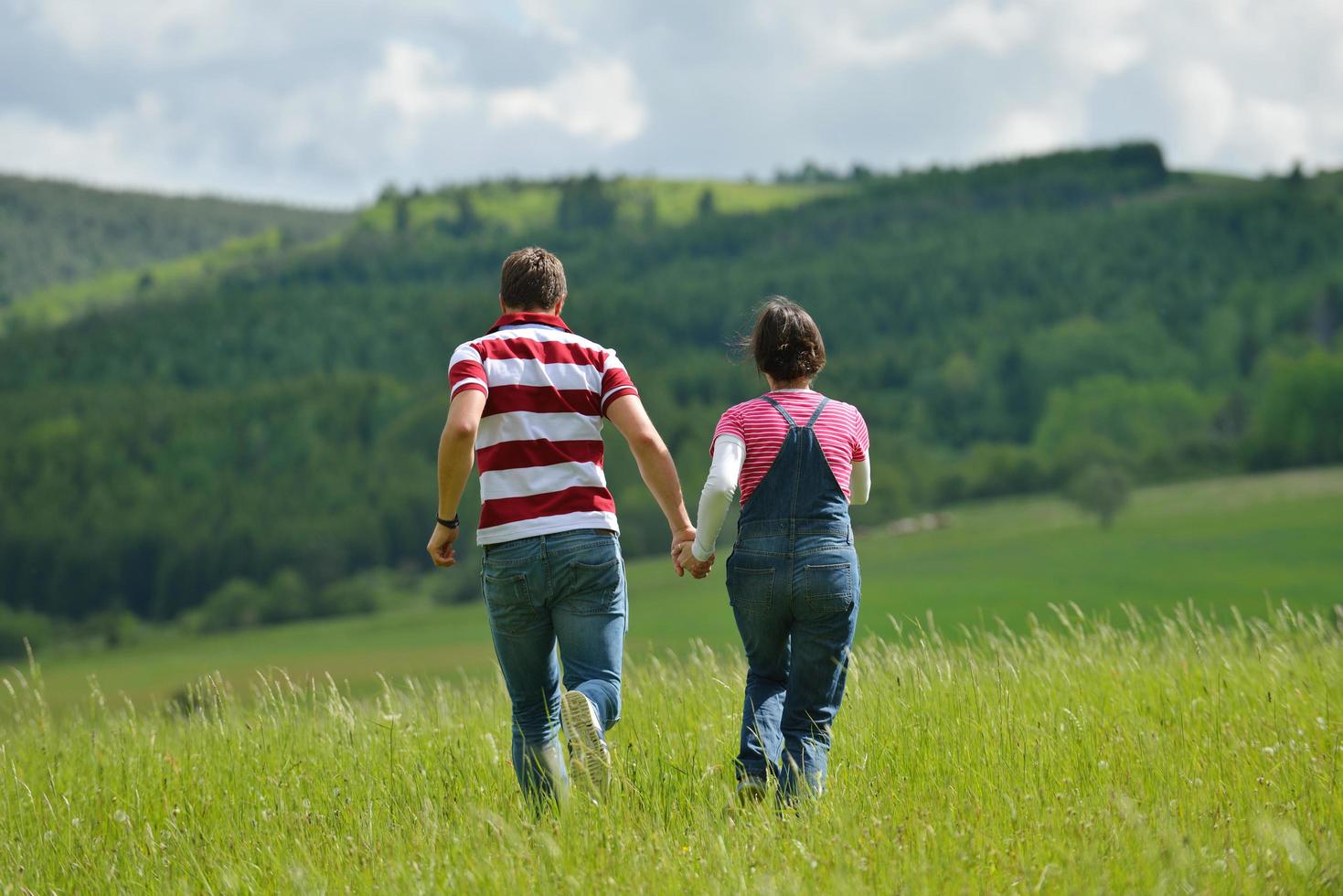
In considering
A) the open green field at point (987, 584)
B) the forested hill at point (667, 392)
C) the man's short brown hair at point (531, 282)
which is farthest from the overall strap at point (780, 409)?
the forested hill at point (667, 392)

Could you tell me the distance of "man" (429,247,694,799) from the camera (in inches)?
176

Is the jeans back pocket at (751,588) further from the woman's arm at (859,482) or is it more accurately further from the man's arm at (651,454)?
the woman's arm at (859,482)

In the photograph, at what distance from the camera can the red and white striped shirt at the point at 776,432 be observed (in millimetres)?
4656

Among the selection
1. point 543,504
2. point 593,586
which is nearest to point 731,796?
point 593,586

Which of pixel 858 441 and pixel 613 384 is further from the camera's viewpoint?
pixel 858 441

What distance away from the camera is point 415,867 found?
11.8 feet

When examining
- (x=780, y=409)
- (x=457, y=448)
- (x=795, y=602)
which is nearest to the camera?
(x=457, y=448)

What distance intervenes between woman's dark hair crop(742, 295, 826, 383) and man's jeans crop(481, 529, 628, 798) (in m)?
0.92

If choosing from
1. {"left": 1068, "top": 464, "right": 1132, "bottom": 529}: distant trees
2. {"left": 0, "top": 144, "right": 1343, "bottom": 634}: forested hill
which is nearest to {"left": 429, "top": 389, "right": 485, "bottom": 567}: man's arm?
{"left": 0, "top": 144, "right": 1343, "bottom": 634}: forested hill

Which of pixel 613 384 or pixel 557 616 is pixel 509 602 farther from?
pixel 613 384

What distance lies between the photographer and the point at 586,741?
4.20 metres

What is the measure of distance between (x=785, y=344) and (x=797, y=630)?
109 cm

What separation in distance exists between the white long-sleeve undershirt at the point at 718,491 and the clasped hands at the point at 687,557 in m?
0.03

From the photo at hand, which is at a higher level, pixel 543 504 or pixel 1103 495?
pixel 543 504
